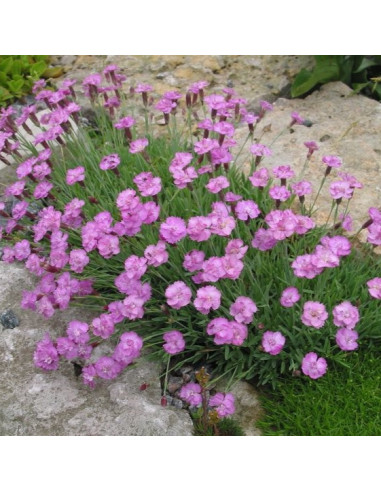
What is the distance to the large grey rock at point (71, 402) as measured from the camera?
8.27 ft

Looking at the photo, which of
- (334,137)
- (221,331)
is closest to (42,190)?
(221,331)

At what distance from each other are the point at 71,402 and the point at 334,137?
2281 millimetres

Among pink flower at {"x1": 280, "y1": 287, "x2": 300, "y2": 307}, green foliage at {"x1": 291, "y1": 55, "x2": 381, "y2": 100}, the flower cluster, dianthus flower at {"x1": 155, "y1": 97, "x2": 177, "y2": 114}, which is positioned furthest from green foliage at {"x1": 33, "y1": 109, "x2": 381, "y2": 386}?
green foliage at {"x1": 291, "y1": 55, "x2": 381, "y2": 100}

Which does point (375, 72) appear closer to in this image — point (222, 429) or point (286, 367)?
point (286, 367)

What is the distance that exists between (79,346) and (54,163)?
4.57 ft

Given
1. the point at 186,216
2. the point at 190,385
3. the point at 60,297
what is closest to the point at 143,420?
the point at 190,385

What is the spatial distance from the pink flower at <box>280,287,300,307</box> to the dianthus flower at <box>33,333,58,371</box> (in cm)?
101

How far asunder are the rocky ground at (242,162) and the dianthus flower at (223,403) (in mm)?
145

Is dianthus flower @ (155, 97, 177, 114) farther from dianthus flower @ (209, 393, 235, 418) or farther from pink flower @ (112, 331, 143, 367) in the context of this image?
dianthus flower @ (209, 393, 235, 418)

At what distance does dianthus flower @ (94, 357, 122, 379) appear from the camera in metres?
2.58

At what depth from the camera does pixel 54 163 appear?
12.0 ft

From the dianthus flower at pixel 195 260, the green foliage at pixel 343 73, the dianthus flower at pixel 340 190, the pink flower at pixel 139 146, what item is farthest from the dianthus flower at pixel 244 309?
the green foliage at pixel 343 73

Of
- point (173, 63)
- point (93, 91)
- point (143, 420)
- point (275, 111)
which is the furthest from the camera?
point (173, 63)

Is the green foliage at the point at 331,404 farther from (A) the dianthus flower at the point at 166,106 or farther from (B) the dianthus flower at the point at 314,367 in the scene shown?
(A) the dianthus flower at the point at 166,106
